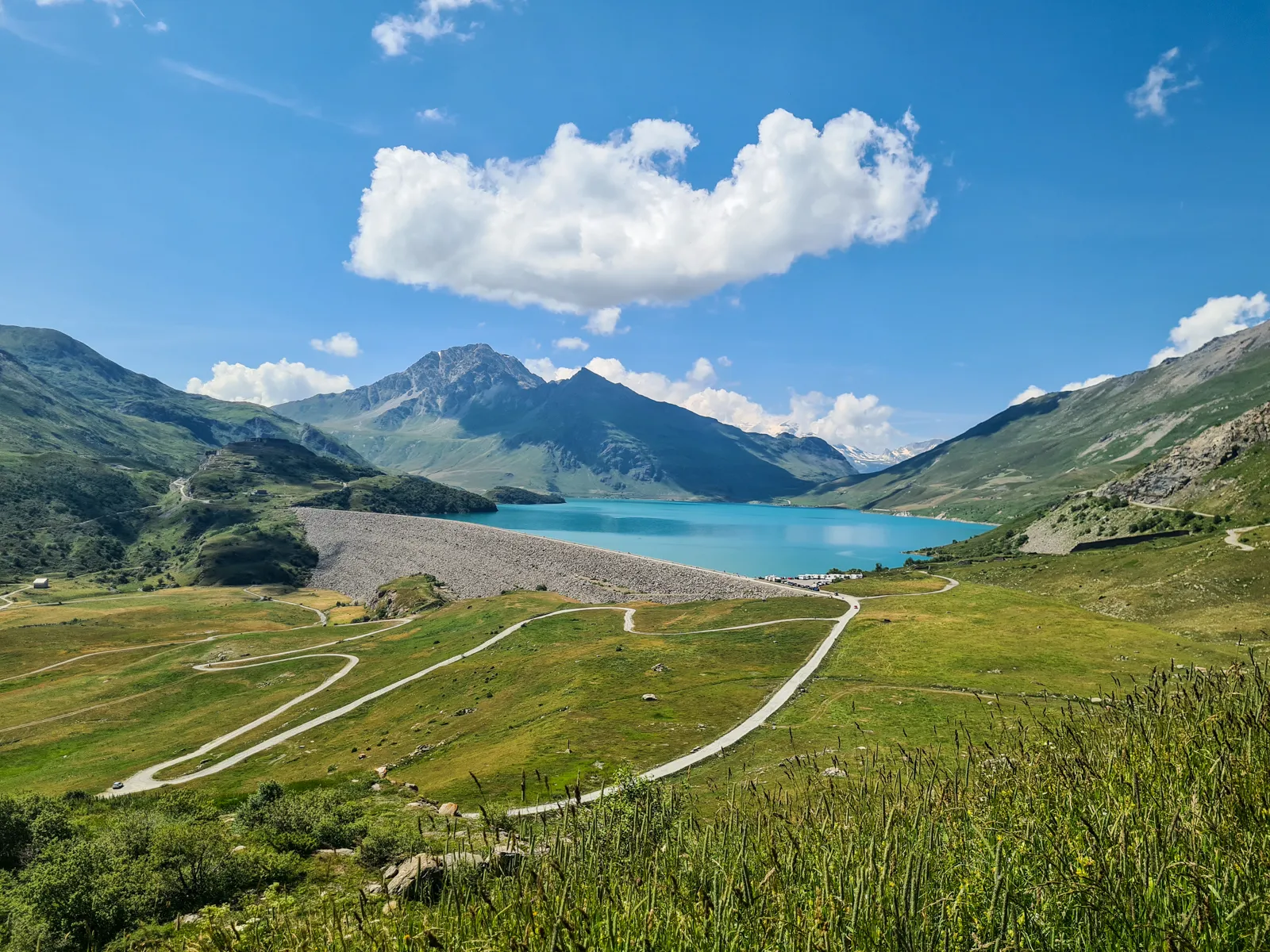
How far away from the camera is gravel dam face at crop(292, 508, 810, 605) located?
10338 cm

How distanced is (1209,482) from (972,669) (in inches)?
5838

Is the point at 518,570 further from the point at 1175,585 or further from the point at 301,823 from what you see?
the point at 301,823

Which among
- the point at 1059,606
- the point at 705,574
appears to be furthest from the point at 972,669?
the point at 705,574

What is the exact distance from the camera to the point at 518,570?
140m

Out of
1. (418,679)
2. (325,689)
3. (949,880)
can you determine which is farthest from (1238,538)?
Answer: (325,689)

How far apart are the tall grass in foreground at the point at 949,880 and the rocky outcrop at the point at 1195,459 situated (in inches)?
7773

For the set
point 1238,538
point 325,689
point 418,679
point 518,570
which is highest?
point 1238,538

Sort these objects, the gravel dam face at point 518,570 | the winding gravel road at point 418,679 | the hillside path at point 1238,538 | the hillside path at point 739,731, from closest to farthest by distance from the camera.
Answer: the hillside path at point 739,731 → the winding gravel road at point 418,679 → the hillside path at point 1238,538 → the gravel dam face at point 518,570

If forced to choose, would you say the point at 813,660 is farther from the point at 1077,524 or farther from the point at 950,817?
the point at 1077,524

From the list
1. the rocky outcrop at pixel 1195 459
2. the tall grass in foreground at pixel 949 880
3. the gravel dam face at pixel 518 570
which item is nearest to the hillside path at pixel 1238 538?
the rocky outcrop at pixel 1195 459

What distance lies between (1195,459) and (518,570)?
17845 cm

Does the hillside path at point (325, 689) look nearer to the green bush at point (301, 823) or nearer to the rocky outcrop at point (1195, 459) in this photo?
the green bush at point (301, 823)

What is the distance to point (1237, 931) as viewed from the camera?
14.2 feet

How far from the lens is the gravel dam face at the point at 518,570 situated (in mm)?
103375
